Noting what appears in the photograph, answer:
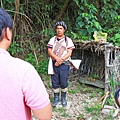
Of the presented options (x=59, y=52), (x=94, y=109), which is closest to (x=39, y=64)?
(x=59, y=52)

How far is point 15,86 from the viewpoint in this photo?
84 cm

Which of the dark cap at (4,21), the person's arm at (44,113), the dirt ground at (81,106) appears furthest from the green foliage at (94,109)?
the dark cap at (4,21)

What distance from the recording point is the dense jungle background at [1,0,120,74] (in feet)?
15.1

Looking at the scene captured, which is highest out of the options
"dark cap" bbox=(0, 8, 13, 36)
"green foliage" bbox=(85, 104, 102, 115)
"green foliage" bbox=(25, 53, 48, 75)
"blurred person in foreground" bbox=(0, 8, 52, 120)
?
"dark cap" bbox=(0, 8, 13, 36)

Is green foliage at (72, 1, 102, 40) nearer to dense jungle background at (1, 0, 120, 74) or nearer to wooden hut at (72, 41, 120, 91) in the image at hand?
dense jungle background at (1, 0, 120, 74)

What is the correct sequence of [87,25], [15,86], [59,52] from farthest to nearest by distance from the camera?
[87,25]
[59,52]
[15,86]

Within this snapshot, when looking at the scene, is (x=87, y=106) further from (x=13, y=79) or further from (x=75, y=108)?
(x=13, y=79)

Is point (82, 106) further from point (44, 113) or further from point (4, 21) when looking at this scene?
point (4, 21)

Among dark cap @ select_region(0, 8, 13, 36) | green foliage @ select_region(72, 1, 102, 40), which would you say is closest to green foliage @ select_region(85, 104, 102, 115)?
green foliage @ select_region(72, 1, 102, 40)

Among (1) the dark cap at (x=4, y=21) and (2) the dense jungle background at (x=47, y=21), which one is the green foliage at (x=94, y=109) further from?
(1) the dark cap at (x=4, y=21)

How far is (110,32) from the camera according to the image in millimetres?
4848

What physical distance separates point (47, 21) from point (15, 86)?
4596 mm

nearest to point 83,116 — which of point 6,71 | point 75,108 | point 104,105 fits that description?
point 75,108

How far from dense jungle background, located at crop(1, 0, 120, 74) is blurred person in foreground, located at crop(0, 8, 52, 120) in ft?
12.0
